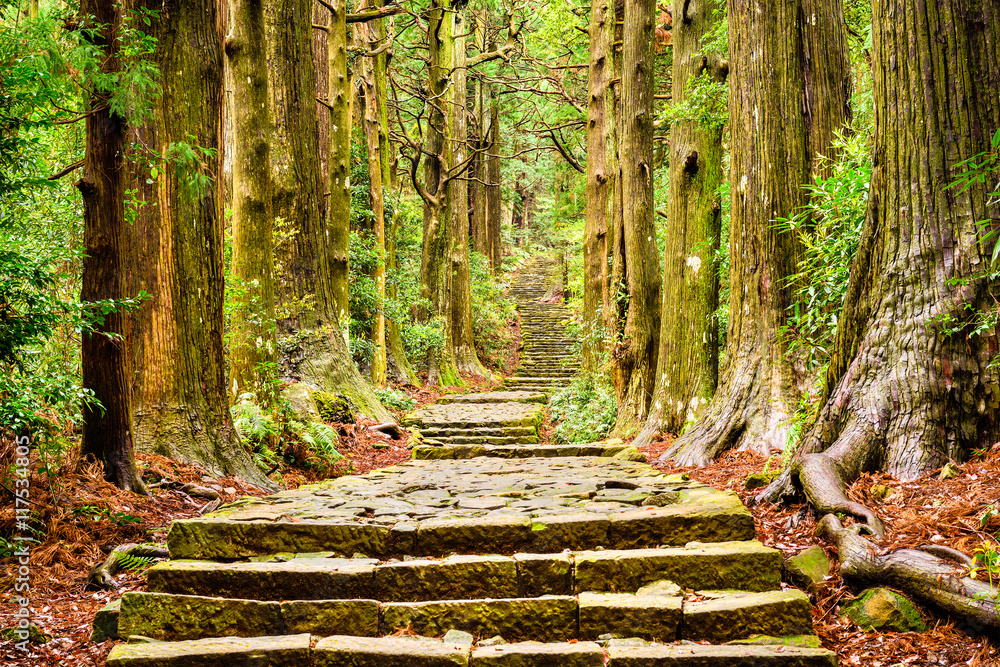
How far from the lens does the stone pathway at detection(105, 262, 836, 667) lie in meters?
3.00

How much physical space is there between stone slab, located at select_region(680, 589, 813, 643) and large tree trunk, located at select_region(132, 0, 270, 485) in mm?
3969

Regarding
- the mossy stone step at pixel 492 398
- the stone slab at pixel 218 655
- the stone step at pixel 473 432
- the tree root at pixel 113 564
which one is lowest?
the stone slab at pixel 218 655

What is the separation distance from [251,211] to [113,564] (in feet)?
14.4

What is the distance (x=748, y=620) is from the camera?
10.0 feet

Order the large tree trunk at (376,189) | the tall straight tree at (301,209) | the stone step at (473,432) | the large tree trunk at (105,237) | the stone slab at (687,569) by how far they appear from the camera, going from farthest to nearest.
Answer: the large tree trunk at (376,189), the stone step at (473,432), the tall straight tree at (301,209), the large tree trunk at (105,237), the stone slab at (687,569)

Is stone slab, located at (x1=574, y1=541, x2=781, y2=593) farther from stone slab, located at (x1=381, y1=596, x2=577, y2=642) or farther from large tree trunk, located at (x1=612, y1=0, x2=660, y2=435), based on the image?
large tree trunk, located at (x1=612, y1=0, x2=660, y2=435)

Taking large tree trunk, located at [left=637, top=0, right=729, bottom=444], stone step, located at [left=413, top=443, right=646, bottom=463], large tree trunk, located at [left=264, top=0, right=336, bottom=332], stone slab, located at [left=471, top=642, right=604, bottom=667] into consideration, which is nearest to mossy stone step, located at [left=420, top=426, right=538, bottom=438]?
stone step, located at [left=413, top=443, right=646, bottom=463]

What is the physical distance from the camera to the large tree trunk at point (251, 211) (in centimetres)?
711

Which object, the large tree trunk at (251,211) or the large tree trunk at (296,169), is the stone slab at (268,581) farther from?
the large tree trunk at (296,169)

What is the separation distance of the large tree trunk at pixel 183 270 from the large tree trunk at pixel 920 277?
453cm

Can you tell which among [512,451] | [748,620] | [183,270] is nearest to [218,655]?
[748,620]

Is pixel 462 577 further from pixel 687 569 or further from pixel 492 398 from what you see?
pixel 492 398

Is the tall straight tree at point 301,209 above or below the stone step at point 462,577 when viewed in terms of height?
above

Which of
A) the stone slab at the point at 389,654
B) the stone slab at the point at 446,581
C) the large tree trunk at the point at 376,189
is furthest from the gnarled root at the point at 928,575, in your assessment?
the large tree trunk at the point at 376,189
